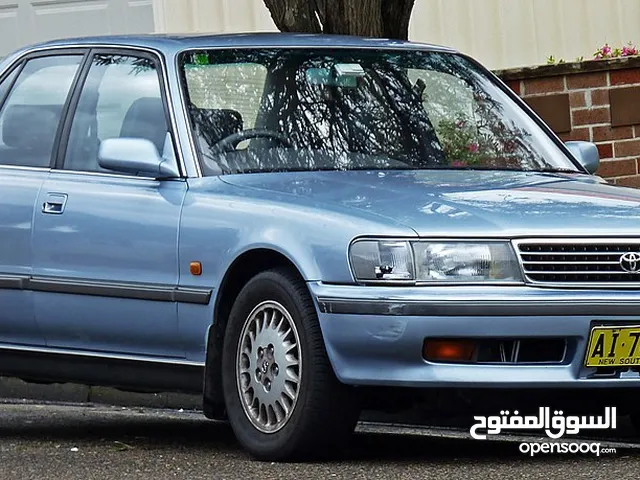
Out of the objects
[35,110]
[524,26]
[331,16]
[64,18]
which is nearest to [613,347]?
[35,110]

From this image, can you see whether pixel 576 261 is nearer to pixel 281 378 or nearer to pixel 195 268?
pixel 281 378

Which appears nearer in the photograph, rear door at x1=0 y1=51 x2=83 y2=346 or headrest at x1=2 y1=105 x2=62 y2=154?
rear door at x1=0 y1=51 x2=83 y2=346

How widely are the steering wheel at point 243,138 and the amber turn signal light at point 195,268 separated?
0.53 meters

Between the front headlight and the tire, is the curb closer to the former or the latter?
the tire

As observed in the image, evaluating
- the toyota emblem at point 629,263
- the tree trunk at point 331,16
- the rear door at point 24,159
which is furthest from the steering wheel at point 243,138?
the tree trunk at point 331,16

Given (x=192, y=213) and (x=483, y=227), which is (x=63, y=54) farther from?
(x=483, y=227)

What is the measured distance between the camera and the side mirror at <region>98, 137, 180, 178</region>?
7.22 metres

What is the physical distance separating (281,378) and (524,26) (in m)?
7.85

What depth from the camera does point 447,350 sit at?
6.37 meters

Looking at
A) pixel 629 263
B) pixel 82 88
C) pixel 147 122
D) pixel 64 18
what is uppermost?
pixel 64 18

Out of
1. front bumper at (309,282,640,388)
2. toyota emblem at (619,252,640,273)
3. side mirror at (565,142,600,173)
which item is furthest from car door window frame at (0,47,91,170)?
toyota emblem at (619,252,640,273)

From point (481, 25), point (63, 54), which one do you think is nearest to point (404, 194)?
point (63, 54)

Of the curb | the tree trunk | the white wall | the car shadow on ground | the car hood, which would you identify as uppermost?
the tree trunk

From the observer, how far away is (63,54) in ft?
26.9
